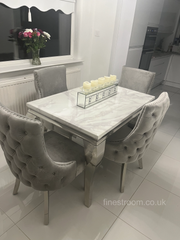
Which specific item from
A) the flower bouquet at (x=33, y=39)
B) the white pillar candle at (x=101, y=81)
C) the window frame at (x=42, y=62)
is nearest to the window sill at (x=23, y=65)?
the window frame at (x=42, y=62)

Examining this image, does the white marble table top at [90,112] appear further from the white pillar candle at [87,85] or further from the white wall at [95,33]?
the white wall at [95,33]

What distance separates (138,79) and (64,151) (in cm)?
154

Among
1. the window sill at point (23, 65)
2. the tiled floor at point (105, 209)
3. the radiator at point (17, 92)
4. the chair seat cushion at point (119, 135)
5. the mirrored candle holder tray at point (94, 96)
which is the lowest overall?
the tiled floor at point (105, 209)

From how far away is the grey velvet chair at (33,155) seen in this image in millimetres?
892

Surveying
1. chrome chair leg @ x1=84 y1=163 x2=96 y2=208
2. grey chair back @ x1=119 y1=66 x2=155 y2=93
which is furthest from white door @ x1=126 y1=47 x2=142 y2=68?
chrome chair leg @ x1=84 y1=163 x2=96 y2=208

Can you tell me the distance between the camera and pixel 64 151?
57.1 inches

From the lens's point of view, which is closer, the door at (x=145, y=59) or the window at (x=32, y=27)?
the window at (x=32, y=27)

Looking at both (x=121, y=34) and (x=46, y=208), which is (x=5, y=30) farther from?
(x=46, y=208)

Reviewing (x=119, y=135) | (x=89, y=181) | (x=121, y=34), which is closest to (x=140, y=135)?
(x=119, y=135)

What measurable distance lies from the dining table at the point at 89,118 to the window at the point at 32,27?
1063 millimetres

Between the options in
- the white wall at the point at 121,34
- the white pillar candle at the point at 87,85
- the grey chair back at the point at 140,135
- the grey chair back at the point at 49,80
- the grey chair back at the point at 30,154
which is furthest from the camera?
the white wall at the point at 121,34

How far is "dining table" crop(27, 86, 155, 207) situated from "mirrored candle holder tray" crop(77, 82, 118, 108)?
0.04 m

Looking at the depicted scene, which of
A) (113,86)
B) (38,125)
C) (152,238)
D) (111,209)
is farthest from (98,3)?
(152,238)

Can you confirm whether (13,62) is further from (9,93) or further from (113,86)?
(113,86)
